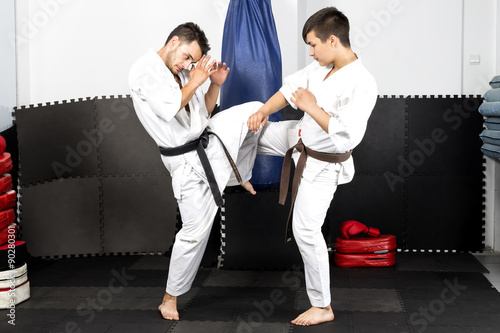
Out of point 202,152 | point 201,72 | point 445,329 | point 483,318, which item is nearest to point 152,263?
point 202,152

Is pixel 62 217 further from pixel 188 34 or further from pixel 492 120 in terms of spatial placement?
pixel 492 120

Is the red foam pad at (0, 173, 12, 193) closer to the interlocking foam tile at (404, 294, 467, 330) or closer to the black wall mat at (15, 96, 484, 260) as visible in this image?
the black wall mat at (15, 96, 484, 260)

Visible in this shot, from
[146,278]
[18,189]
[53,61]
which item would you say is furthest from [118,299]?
[53,61]

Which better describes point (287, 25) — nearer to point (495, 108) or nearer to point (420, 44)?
point (420, 44)

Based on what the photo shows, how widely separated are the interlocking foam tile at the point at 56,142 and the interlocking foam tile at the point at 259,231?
3.63ft

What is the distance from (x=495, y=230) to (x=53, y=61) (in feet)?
11.0

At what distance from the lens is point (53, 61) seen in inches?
172

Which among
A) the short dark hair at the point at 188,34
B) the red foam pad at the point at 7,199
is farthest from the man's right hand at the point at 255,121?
the red foam pad at the point at 7,199

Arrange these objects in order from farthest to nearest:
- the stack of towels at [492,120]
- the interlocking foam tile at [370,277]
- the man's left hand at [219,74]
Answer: the stack of towels at [492,120], the interlocking foam tile at [370,277], the man's left hand at [219,74]

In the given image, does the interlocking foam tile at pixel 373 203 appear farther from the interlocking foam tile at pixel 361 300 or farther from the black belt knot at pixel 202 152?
the black belt knot at pixel 202 152

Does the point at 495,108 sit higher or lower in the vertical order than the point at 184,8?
lower

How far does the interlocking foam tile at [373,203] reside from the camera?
4215 mm

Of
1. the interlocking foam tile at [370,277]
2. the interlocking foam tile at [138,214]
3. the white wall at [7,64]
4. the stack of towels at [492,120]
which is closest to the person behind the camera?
the interlocking foam tile at [370,277]

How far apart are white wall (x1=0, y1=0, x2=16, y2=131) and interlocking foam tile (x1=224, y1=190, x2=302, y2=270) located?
65.9 inches
